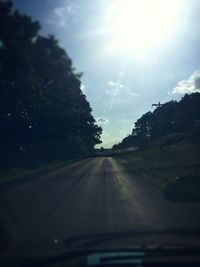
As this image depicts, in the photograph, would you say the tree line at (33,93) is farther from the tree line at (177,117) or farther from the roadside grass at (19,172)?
the tree line at (177,117)

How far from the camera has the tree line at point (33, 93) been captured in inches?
1455

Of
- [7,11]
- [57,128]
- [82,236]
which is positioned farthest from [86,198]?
[57,128]

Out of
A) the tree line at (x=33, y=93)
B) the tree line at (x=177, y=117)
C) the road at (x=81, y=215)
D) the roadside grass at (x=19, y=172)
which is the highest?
the tree line at (x=177, y=117)

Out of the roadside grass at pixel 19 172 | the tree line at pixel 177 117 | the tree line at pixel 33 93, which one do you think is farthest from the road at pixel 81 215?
the tree line at pixel 177 117

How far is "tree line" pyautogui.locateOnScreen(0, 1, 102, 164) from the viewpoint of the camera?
37.0 metres

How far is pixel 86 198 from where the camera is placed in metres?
15.5

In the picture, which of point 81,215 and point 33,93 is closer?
point 81,215

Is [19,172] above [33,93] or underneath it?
underneath

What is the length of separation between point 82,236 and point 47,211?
14.4 feet

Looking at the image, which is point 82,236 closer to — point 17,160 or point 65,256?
point 65,256

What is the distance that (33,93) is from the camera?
164 ft

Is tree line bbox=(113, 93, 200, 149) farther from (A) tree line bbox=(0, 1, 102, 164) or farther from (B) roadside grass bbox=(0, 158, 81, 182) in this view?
(B) roadside grass bbox=(0, 158, 81, 182)

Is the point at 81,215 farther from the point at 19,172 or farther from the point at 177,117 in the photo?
the point at 177,117

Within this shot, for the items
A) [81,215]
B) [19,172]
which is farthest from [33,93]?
[81,215]
